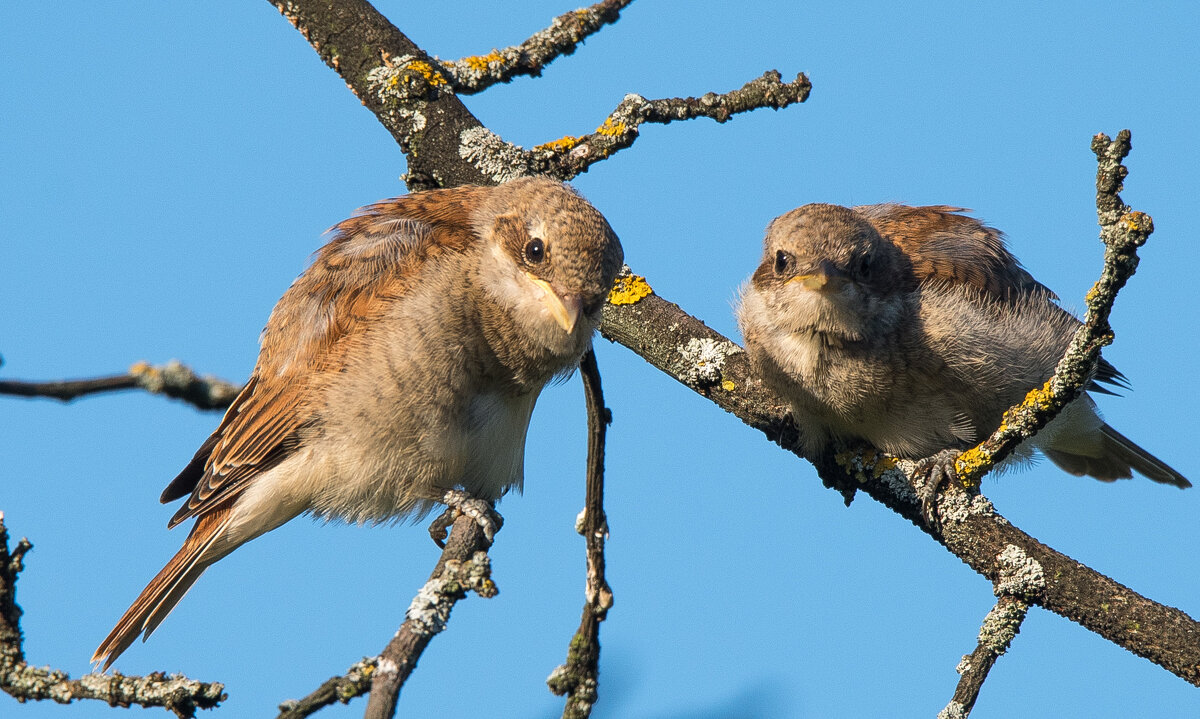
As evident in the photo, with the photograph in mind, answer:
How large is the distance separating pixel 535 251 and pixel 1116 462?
400 centimetres

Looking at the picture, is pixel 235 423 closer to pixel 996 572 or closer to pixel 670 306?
pixel 670 306

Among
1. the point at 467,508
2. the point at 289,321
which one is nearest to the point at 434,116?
the point at 289,321

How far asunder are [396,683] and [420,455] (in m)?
1.78

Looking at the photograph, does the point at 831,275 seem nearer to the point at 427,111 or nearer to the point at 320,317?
the point at 427,111

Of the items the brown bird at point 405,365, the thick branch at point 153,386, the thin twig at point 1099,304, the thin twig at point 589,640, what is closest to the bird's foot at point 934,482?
the thin twig at point 1099,304

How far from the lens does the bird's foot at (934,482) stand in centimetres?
439

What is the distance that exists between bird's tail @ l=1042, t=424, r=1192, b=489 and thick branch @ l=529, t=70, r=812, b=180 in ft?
8.69

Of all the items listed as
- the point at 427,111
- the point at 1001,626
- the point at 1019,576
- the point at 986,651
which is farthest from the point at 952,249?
the point at 427,111

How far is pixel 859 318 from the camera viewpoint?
4930 millimetres

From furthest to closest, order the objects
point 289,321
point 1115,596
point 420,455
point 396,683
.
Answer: point 289,321
point 420,455
point 1115,596
point 396,683

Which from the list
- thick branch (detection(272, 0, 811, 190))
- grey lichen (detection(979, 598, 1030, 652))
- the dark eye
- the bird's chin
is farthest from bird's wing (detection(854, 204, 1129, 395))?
grey lichen (detection(979, 598, 1030, 652))

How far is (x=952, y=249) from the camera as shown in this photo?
547cm

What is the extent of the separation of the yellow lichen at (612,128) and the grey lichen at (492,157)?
424 millimetres

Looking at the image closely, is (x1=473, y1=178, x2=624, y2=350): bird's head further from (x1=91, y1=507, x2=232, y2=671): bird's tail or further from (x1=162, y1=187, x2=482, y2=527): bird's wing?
(x1=91, y1=507, x2=232, y2=671): bird's tail
